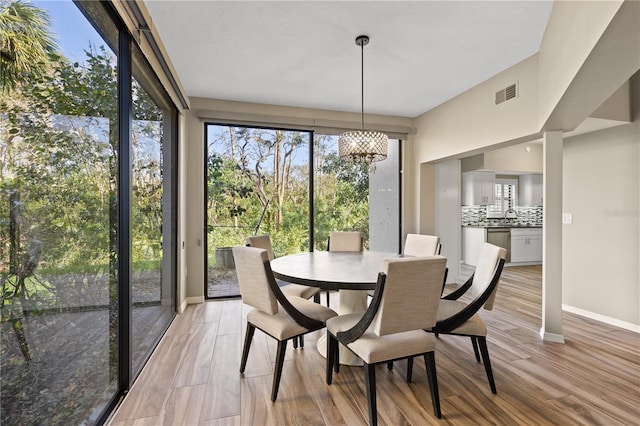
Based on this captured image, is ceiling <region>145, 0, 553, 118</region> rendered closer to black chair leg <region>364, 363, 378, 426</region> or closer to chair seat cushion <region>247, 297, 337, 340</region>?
chair seat cushion <region>247, 297, 337, 340</region>

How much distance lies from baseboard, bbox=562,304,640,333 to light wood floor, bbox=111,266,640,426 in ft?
0.45

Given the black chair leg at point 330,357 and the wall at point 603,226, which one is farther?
the wall at point 603,226

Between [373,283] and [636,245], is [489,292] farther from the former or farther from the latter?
[636,245]

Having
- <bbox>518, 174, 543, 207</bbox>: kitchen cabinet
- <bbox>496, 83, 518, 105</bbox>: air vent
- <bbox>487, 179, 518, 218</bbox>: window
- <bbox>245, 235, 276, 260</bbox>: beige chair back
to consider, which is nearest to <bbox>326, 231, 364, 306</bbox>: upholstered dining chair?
<bbox>245, 235, 276, 260</bbox>: beige chair back

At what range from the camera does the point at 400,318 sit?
1.67 m

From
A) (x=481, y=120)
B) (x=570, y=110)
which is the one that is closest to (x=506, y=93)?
(x=481, y=120)

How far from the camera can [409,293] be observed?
1.65m

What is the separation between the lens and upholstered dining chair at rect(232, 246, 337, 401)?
1966mm

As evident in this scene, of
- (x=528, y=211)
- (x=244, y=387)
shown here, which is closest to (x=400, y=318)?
(x=244, y=387)

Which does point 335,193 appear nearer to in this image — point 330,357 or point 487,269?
point 487,269

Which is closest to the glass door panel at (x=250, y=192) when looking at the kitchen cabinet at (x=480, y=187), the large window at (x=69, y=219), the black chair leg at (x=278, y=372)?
the large window at (x=69, y=219)

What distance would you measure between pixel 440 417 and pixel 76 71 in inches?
101

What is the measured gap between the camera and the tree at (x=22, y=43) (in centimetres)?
104

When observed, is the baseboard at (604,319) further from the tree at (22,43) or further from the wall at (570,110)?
the tree at (22,43)
